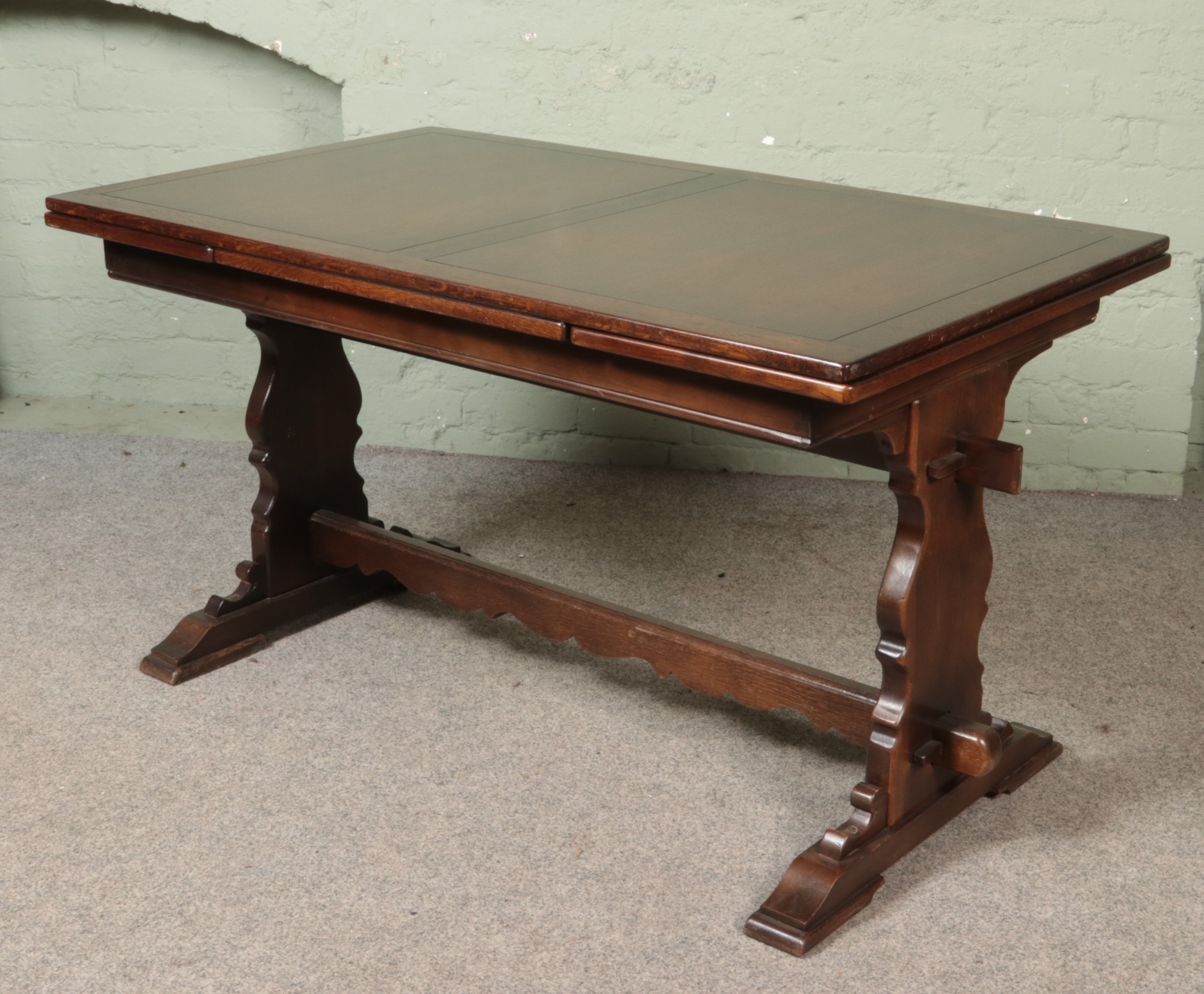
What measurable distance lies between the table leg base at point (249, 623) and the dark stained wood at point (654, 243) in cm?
84

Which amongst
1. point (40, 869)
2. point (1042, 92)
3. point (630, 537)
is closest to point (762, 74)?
point (1042, 92)

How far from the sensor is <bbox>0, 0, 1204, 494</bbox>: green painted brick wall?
141 inches

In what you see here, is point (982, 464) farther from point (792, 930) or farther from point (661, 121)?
point (661, 121)

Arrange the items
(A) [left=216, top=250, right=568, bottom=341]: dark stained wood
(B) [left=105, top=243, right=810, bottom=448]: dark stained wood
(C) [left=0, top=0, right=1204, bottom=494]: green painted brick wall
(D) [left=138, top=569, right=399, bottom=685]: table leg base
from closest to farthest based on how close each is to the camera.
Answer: (B) [left=105, top=243, right=810, bottom=448]: dark stained wood, (A) [left=216, top=250, right=568, bottom=341]: dark stained wood, (D) [left=138, top=569, right=399, bottom=685]: table leg base, (C) [left=0, top=0, right=1204, bottom=494]: green painted brick wall

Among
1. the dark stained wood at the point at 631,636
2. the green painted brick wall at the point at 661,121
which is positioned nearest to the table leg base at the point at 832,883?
the dark stained wood at the point at 631,636

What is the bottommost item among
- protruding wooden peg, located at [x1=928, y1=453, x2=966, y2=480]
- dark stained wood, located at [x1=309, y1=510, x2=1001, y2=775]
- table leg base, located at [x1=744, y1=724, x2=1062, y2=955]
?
table leg base, located at [x1=744, y1=724, x2=1062, y2=955]

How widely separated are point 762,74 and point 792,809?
6.55 ft

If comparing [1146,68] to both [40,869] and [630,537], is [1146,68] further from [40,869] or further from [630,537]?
[40,869]

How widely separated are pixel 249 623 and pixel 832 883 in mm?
1400

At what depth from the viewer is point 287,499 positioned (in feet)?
10.1

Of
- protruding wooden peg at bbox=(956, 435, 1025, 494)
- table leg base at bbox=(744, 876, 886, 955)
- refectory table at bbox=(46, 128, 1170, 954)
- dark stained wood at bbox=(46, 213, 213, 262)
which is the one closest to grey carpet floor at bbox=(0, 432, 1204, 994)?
table leg base at bbox=(744, 876, 886, 955)

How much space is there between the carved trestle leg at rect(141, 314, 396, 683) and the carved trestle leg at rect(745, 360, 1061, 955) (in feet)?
4.31

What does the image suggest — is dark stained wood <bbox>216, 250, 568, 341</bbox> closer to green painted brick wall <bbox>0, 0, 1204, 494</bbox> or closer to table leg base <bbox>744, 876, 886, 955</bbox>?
table leg base <bbox>744, 876, 886, 955</bbox>

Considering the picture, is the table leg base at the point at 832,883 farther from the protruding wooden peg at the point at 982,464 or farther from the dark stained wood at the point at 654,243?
the dark stained wood at the point at 654,243
